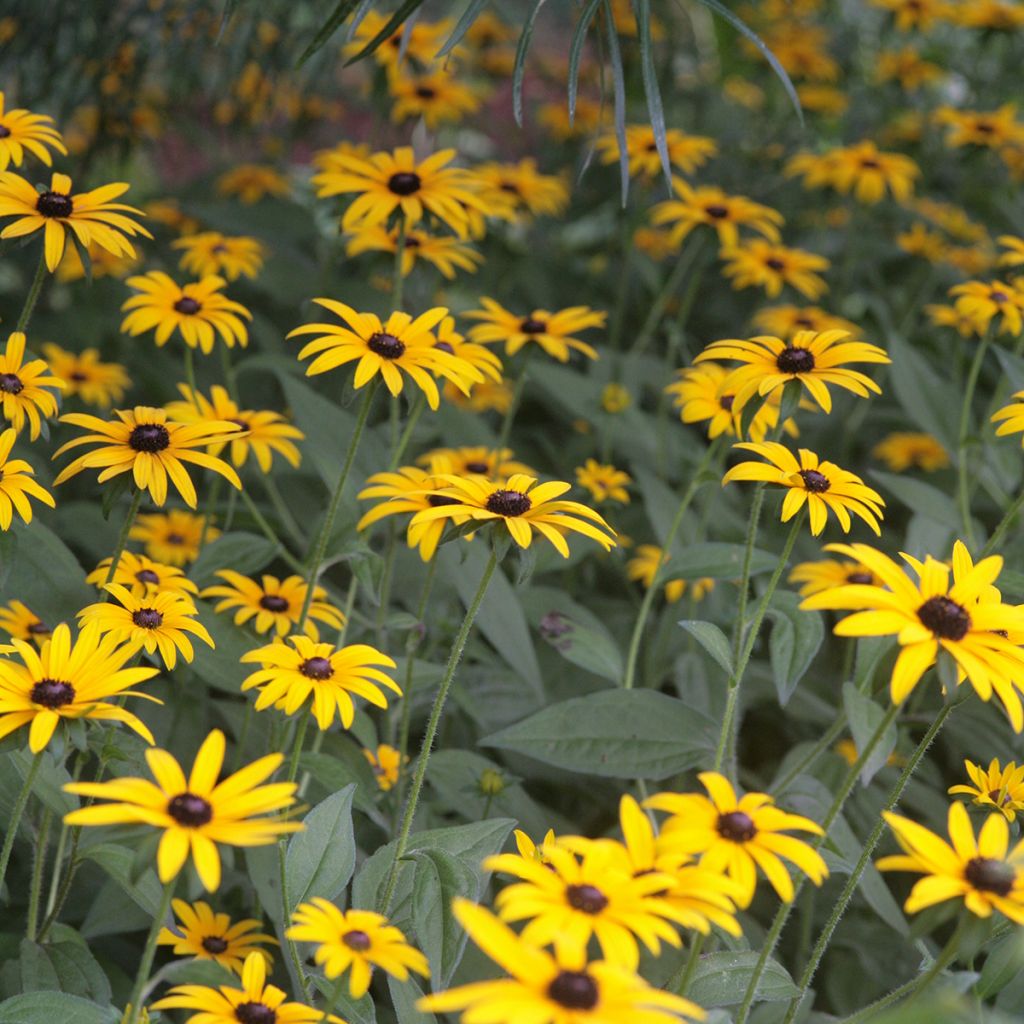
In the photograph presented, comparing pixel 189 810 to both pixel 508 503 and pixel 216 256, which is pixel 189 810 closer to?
pixel 508 503

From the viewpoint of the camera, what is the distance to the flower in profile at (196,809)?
801 mm

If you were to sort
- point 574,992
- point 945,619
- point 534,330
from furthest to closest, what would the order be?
1. point 534,330
2. point 945,619
3. point 574,992

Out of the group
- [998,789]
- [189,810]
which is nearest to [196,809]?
[189,810]

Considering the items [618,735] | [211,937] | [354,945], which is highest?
[354,945]

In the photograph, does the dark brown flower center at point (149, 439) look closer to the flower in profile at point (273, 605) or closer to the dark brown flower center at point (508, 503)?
the flower in profile at point (273, 605)

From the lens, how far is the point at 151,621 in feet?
3.87

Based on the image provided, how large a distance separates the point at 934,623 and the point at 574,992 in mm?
395

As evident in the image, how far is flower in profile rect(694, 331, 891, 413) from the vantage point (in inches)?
52.3

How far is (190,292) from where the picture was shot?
1.67 meters

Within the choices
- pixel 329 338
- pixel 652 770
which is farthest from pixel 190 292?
pixel 652 770

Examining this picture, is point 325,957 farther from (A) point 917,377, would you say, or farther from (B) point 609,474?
(A) point 917,377

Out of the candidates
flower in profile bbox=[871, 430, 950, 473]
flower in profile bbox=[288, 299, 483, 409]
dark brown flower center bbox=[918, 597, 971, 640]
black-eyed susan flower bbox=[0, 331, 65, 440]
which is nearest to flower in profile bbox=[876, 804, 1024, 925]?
dark brown flower center bbox=[918, 597, 971, 640]

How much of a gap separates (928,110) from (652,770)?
8.04ft

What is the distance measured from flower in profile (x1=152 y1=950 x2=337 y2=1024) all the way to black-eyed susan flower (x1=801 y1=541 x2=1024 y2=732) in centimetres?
47
